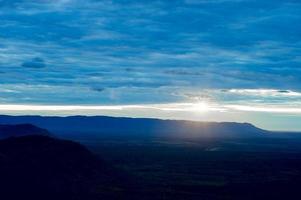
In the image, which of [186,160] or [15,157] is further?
[186,160]

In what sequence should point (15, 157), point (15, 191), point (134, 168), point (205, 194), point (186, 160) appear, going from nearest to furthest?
point (15, 191) → point (205, 194) → point (15, 157) → point (134, 168) → point (186, 160)

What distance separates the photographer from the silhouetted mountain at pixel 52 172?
308ft

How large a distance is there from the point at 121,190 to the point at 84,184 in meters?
9.17

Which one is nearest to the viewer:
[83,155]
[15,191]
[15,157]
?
[15,191]

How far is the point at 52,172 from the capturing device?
10781cm

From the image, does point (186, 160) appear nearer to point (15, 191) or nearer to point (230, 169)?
point (230, 169)

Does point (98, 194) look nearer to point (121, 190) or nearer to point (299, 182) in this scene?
point (121, 190)

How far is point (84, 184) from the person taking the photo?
105 m

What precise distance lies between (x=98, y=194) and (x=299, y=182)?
46247mm

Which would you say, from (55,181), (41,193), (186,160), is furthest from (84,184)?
(186,160)

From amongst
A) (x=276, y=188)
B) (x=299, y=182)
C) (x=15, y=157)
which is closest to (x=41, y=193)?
(x=15, y=157)

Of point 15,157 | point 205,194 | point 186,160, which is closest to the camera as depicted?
point 205,194

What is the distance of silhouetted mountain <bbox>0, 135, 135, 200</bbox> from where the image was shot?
93750 millimetres

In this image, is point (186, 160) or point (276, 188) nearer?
point (276, 188)
